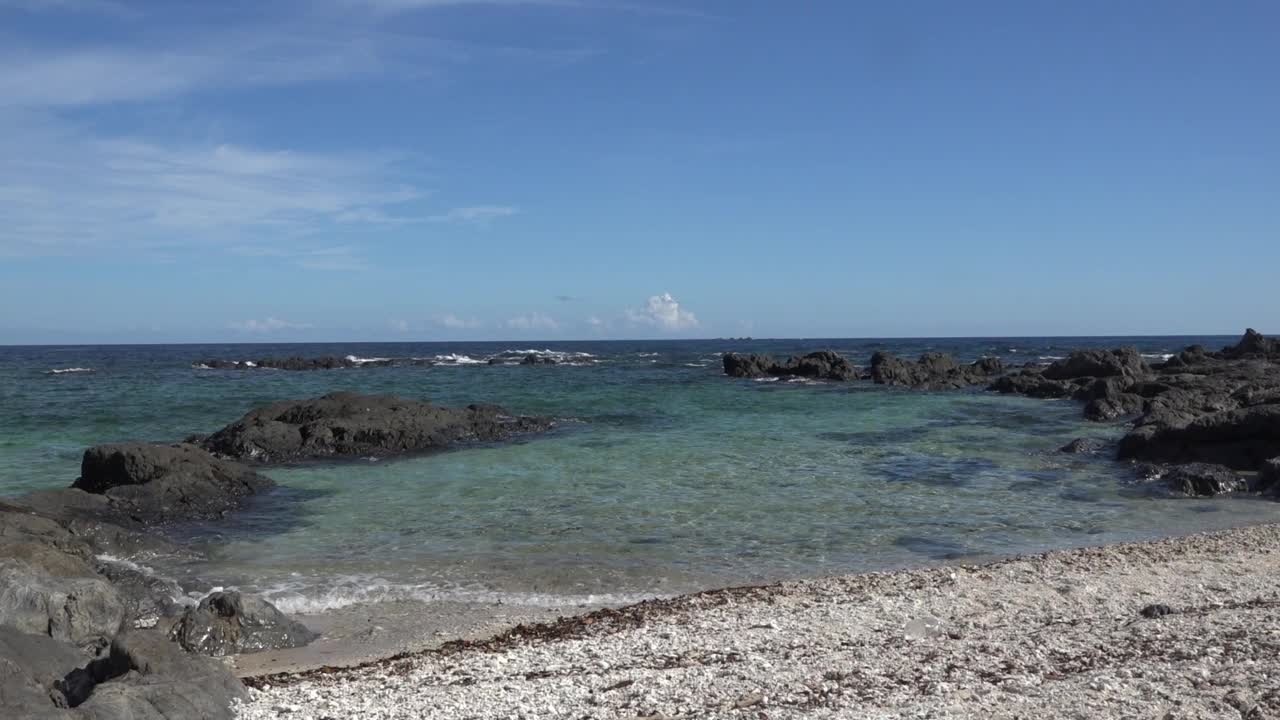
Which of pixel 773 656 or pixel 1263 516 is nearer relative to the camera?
pixel 773 656

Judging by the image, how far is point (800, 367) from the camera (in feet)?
188

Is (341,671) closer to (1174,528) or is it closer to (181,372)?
(1174,528)

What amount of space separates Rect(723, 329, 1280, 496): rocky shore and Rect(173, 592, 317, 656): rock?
54.4 feet

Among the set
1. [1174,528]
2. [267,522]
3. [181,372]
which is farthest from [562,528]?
[181,372]

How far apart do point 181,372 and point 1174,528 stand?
60950 millimetres

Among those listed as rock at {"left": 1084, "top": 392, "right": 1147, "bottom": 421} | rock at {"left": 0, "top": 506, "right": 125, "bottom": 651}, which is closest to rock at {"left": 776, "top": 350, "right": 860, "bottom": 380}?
rock at {"left": 1084, "top": 392, "right": 1147, "bottom": 421}

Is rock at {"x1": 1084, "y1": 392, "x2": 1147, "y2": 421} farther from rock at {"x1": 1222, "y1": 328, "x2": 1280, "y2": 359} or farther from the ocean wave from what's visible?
the ocean wave

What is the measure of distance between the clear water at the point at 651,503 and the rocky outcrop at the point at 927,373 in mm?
13463

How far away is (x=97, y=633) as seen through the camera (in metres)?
9.30

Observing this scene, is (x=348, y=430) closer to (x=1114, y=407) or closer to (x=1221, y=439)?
(x=1221, y=439)

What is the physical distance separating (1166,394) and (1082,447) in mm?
8984

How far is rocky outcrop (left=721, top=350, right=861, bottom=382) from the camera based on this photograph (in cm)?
5512

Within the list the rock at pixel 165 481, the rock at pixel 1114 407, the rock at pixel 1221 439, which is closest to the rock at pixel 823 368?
the rock at pixel 1114 407

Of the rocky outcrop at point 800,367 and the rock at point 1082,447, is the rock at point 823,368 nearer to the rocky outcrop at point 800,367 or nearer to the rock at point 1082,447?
Result: the rocky outcrop at point 800,367
